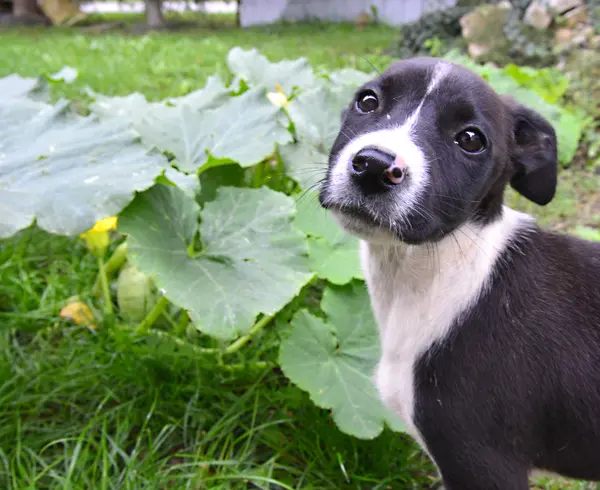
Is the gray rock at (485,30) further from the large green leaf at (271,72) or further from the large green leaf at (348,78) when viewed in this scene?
the large green leaf at (271,72)

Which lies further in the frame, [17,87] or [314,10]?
[314,10]

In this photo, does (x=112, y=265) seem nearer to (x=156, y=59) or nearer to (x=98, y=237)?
(x=98, y=237)

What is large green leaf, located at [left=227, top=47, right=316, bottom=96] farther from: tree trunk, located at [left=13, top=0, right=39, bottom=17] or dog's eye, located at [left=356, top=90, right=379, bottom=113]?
tree trunk, located at [left=13, top=0, right=39, bottom=17]

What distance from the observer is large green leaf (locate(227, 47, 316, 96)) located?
3758mm

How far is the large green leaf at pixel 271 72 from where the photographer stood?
3758 millimetres

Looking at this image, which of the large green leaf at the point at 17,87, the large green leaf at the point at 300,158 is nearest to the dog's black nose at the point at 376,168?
the large green leaf at the point at 300,158

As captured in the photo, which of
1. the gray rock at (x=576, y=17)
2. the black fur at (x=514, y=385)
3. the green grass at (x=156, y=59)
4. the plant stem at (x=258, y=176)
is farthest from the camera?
the gray rock at (x=576, y=17)

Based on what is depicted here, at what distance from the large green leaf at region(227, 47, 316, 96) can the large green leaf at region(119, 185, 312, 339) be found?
4.92ft

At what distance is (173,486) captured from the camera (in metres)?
2.15

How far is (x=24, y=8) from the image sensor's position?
737 inches

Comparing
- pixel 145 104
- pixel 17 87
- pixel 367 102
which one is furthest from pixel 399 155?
pixel 17 87

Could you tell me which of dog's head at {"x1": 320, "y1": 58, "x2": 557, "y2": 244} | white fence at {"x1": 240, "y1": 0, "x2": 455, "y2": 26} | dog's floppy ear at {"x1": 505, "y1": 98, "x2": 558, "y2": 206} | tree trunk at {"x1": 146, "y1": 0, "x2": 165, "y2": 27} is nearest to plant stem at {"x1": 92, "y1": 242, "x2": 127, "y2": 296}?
dog's head at {"x1": 320, "y1": 58, "x2": 557, "y2": 244}

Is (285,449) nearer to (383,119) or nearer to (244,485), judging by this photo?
(244,485)

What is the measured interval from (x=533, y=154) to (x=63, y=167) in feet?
5.46
